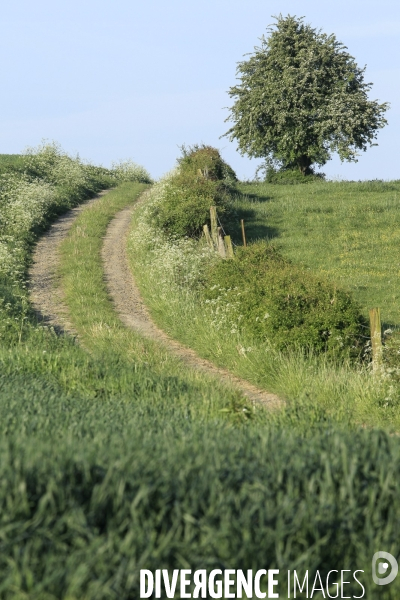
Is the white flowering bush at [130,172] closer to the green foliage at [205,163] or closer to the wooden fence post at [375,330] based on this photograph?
the green foliage at [205,163]

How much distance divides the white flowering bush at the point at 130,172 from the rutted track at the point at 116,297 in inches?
973

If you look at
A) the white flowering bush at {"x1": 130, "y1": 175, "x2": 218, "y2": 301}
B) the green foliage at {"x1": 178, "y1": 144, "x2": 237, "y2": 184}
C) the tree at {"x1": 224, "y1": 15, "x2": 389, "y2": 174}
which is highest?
the tree at {"x1": 224, "y1": 15, "x2": 389, "y2": 174}

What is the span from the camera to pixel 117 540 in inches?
129

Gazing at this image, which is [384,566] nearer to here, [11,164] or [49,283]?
[49,283]

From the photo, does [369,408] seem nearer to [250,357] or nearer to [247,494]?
[250,357]

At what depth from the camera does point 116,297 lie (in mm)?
19344

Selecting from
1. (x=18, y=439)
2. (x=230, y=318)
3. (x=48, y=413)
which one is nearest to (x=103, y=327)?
(x=230, y=318)

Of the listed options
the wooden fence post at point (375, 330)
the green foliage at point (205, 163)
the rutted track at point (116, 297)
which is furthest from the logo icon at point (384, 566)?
the green foliage at point (205, 163)

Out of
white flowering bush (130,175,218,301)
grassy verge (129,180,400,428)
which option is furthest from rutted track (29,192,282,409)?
white flowering bush (130,175,218,301)

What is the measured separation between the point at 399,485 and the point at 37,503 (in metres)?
1.91

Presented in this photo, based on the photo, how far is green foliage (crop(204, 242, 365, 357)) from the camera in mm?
13203

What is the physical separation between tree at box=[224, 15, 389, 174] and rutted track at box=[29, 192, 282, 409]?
23354 mm

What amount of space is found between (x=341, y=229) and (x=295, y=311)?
19060mm

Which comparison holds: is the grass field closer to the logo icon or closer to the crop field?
the crop field
